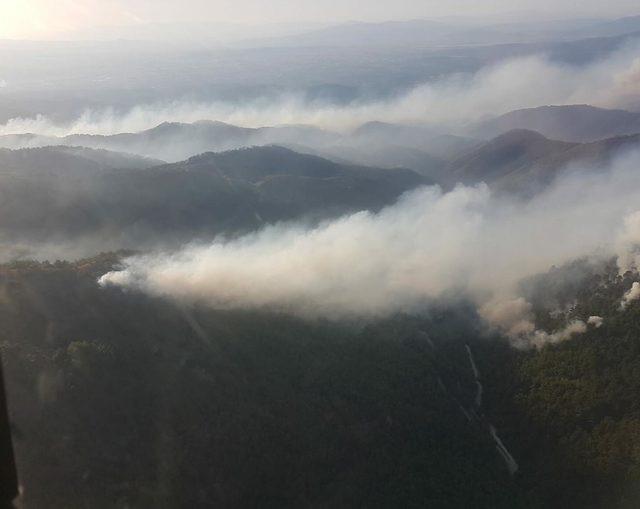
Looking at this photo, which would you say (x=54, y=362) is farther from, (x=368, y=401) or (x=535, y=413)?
(x=535, y=413)

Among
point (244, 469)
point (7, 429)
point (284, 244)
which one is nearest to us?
point (7, 429)

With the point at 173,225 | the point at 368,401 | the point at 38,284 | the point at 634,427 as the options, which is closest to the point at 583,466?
the point at 634,427

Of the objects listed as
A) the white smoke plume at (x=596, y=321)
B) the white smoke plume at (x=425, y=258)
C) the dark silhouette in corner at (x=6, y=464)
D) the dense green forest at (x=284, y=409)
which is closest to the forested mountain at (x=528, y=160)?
the white smoke plume at (x=425, y=258)

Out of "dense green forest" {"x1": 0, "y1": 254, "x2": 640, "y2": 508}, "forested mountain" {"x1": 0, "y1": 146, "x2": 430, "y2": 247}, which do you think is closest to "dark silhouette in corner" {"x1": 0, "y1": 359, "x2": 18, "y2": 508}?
"dense green forest" {"x1": 0, "y1": 254, "x2": 640, "y2": 508}

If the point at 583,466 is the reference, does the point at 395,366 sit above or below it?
above

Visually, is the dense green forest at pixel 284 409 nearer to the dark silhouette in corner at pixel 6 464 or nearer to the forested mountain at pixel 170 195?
the dark silhouette in corner at pixel 6 464

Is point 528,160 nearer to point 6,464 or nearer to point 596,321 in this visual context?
point 596,321
